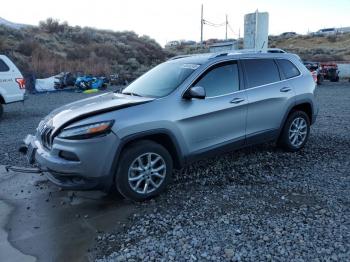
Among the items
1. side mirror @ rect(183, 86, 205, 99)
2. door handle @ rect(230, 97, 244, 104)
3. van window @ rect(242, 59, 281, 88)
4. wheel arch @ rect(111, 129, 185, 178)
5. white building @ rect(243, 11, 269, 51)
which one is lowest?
wheel arch @ rect(111, 129, 185, 178)

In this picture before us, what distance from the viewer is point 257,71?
5754 mm

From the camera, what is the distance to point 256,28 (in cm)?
1608

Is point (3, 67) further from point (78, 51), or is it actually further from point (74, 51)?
point (78, 51)

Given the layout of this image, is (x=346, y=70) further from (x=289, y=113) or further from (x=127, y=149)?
(x=127, y=149)

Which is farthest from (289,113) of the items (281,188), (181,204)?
(181,204)

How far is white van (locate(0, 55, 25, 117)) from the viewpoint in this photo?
10.7 metres

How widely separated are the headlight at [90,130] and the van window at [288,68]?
338cm

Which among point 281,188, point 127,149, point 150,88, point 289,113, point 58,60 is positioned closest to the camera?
point 127,149

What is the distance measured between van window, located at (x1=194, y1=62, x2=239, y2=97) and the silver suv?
0.05 feet

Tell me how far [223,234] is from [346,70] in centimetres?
2755

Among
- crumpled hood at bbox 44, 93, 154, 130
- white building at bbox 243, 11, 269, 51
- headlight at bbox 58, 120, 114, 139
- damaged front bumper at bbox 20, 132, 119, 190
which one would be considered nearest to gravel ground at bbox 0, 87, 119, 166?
crumpled hood at bbox 44, 93, 154, 130

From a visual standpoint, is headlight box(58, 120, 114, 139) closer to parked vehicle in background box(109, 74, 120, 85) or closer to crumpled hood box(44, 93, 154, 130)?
crumpled hood box(44, 93, 154, 130)

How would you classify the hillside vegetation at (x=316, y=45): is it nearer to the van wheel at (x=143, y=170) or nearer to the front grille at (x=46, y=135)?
the van wheel at (x=143, y=170)

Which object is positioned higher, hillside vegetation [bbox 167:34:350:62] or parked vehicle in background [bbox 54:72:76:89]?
hillside vegetation [bbox 167:34:350:62]
